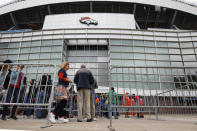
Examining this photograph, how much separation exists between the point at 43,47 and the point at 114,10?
15151mm

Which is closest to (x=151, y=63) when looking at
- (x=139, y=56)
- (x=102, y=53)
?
(x=139, y=56)

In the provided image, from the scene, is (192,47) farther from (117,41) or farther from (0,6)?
(0,6)

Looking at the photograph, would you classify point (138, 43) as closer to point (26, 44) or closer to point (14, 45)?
point (26, 44)

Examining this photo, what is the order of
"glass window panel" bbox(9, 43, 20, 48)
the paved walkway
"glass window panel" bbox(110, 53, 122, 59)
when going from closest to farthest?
the paved walkway → "glass window panel" bbox(110, 53, 122, 59) → "glass window panel" bbox(9, 43, 20, 48)

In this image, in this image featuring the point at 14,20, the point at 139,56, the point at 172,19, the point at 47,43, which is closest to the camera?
the point at 139,56

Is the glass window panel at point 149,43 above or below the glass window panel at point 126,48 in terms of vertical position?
above

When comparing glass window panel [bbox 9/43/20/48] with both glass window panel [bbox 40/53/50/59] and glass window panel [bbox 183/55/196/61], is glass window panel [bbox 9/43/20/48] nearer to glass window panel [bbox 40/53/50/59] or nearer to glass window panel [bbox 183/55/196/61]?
glass window panel [bbox 40/53/50/59]

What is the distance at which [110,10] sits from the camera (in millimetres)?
23016

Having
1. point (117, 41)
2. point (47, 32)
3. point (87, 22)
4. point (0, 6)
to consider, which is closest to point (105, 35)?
point (117, 41)

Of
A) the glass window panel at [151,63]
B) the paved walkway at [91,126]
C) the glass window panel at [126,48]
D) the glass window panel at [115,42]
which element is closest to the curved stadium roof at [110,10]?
the glass window panel at [115,42]

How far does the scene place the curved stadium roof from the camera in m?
22.3

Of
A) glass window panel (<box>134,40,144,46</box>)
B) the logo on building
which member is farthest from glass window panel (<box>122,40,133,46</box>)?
the logo on building

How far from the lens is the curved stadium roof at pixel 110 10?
22312 mm

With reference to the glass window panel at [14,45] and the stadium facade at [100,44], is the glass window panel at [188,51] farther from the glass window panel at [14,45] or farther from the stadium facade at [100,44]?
the glass window panel at [14,45]
